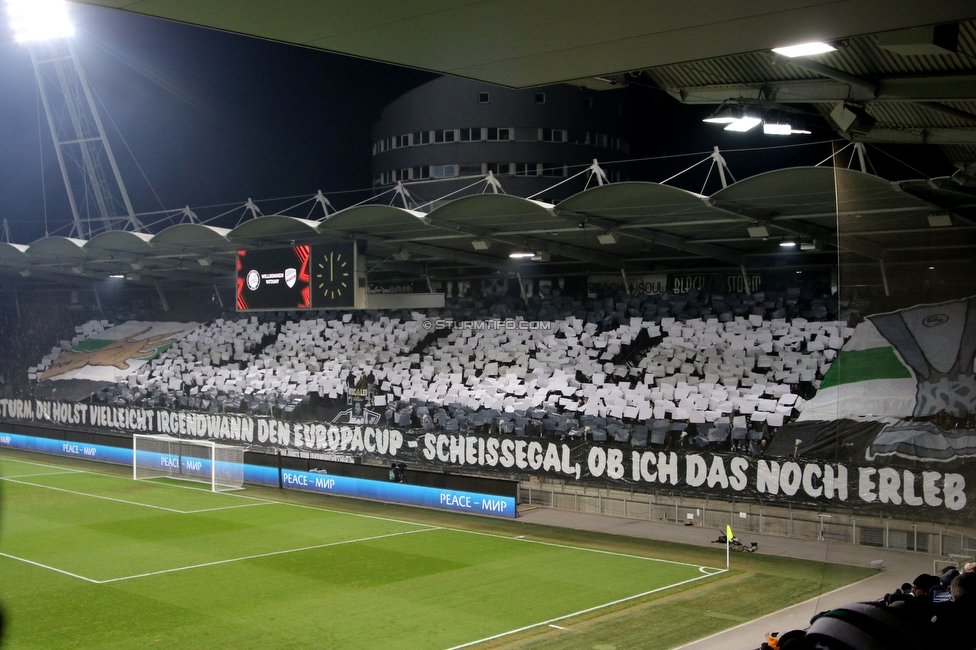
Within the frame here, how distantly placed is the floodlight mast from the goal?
13.2 meters

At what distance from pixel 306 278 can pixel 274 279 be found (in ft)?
4.47

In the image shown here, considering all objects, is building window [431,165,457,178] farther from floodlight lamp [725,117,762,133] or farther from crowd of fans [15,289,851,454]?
floodlight lamp [725,117,762,133]

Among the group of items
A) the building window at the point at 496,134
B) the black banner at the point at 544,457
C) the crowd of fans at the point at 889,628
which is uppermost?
the building window at the point at 496,134

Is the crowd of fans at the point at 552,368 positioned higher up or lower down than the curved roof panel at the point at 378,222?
lower down

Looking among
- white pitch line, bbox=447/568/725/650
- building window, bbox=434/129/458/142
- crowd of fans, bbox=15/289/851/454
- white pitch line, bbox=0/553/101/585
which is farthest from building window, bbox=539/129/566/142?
white pitch line, bbox=0/553/101/585

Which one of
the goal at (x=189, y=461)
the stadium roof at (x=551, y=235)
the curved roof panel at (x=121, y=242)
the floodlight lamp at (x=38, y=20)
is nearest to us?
the stadium roof at (x=551, y=235)

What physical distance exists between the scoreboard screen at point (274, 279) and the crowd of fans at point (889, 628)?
2330 centimetres

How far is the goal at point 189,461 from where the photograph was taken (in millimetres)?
29797

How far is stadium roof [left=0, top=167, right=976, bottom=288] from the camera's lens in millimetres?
22109

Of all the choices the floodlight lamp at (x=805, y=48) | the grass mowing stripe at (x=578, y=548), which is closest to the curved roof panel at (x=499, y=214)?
the grass mowing stripe at (x=578, y=548)

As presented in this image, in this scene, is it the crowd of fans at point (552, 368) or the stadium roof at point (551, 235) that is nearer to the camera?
the stadium roof at point (551, 235)

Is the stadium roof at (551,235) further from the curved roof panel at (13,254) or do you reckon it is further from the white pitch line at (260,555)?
the white pitch line at (260,555)

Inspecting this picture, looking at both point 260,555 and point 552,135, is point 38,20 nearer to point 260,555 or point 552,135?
point 552,135

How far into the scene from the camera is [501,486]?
2431 cm
